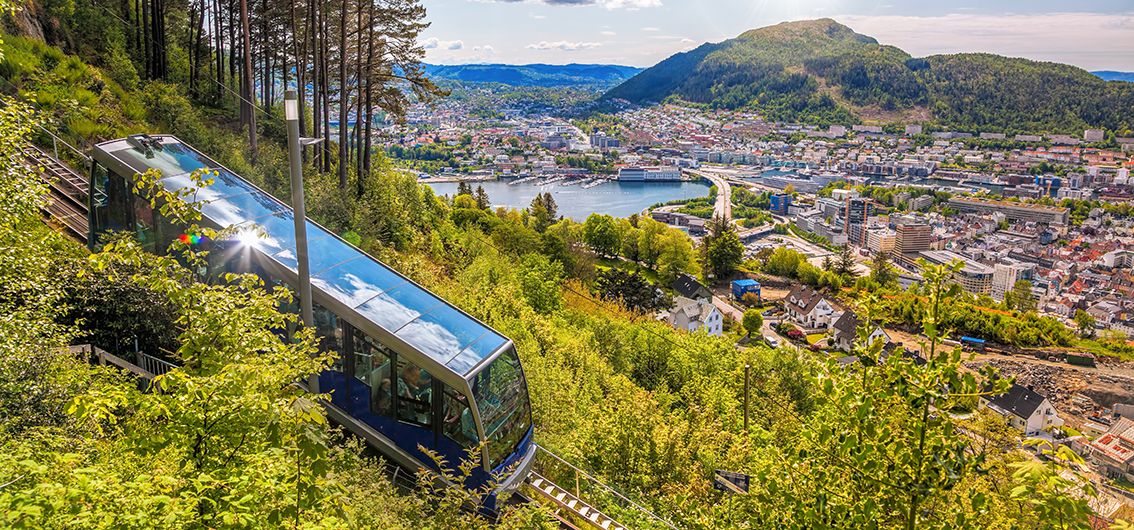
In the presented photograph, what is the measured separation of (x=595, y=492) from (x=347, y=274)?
418 centimetres

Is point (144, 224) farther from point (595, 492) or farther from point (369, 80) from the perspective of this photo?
point (369, 80)

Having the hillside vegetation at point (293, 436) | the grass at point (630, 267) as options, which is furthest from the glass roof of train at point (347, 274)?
the grass at point (630, 267)

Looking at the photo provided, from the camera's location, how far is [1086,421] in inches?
1628

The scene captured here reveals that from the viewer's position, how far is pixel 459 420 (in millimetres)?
6609

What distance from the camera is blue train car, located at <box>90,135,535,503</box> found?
21.7ft

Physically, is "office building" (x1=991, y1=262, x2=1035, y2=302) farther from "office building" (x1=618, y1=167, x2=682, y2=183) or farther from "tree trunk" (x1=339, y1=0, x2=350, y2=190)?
"tree trunk" (x1=339, y1=0, x2=350, y2=190)

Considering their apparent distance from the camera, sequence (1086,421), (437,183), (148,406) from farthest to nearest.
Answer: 1. (437,183)
2. (1086,421)
3. (148,406)

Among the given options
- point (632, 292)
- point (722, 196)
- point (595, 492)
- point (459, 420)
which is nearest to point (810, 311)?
point (632, 292)

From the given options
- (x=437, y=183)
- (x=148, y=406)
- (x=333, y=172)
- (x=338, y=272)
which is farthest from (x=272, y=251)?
(x=437, y=183)

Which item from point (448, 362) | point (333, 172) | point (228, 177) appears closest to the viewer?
point (448, 362)

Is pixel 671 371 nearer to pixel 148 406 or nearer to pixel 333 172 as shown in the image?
pixel 333 172

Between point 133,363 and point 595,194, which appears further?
point 595,194

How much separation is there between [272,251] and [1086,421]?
5101 cm

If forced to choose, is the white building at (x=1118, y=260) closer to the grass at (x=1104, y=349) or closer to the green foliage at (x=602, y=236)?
the grass at (x=1104, y=349)
